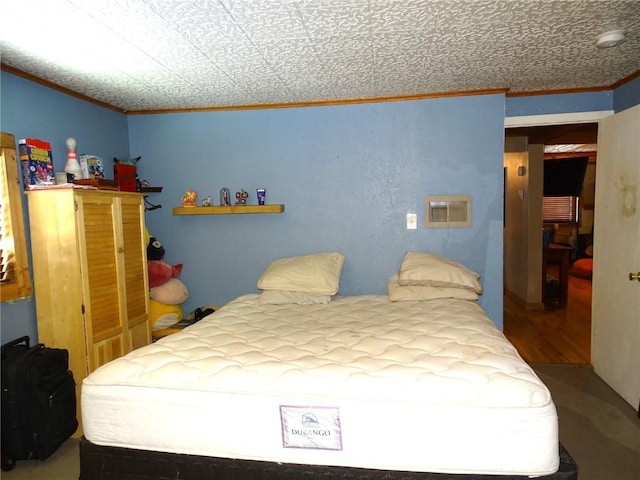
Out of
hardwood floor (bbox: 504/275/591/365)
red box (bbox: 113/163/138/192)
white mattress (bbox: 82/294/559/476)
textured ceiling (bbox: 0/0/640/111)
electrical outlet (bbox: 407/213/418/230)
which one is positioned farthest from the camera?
hardwood floor (bbox: 504/275/591/365)

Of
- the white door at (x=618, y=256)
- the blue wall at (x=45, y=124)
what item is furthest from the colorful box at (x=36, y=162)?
the white door at (x=618, y=256)

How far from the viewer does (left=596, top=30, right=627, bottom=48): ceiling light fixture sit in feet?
6.75

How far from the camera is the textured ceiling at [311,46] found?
1766mm

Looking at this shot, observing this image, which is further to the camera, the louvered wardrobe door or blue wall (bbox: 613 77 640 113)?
blue wall (bbox: 613 77 640 113)

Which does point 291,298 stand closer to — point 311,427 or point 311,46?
point 311,427

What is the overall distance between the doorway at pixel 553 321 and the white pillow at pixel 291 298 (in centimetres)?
198

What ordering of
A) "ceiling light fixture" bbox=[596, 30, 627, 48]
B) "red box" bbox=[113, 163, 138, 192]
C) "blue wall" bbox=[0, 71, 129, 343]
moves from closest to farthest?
"ceiling light fixture" bbox=[596, 30, 627, 48] < "blue wall" bbox=[0, 71, 129, 343] < "red box" bbox=[113, 163, 138, 192]

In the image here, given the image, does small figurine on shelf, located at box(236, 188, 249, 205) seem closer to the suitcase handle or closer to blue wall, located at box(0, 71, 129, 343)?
blue wall, located at box(0, 71, 129, 343)

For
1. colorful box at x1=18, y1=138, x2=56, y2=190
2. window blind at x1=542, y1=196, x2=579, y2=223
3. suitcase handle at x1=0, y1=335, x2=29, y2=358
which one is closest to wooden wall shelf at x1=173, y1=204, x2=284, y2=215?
colorful box at x1=18, y1=138, x2=56, y2=190

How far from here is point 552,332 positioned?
4.21m

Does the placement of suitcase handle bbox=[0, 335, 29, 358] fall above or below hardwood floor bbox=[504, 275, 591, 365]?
above

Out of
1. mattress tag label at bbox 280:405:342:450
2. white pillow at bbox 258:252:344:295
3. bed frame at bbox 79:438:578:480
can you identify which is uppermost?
white pillow at bbox 258:252:344:295

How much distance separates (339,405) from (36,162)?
232cm

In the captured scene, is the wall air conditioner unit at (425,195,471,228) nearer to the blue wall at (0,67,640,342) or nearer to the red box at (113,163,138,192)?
the blue wall at (0,67,640,342)
